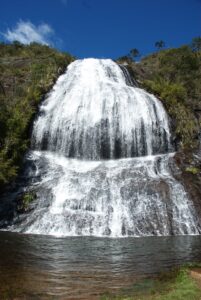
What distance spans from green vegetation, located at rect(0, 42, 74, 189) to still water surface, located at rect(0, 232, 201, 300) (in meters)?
6.60

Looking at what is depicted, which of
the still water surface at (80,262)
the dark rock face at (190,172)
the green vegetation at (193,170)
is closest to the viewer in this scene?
the still water surface at (80,262)

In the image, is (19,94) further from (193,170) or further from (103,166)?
(193,170)

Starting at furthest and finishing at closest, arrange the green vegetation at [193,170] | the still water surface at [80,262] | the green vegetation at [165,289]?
1. the green vegetation at [193,170]
2. the still water surface at [80,262]
3. the green vegetation at [165,289]

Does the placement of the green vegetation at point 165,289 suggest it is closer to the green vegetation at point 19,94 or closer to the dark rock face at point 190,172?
the dark rock face at point 190,172

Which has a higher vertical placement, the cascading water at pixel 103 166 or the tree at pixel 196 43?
the tree at pixel 196 43

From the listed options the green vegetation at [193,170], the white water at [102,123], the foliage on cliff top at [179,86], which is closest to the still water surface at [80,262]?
the green vegetation at [193,170]

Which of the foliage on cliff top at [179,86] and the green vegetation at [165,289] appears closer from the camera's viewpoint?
the green vegetation at [165,289]

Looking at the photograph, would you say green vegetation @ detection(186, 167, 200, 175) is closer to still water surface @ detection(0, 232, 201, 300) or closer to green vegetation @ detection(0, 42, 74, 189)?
still water surface @ detection(0, 232, 201, 300)

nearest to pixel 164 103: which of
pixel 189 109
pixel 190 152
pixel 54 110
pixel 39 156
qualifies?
pixel 189 109

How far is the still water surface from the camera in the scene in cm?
1013

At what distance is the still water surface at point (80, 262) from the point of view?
10.1m

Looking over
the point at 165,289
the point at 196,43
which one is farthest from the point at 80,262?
the point at 196,43

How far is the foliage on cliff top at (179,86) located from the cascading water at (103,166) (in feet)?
4.29

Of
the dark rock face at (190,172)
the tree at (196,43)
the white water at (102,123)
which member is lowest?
the dark rock face at (190,172)
